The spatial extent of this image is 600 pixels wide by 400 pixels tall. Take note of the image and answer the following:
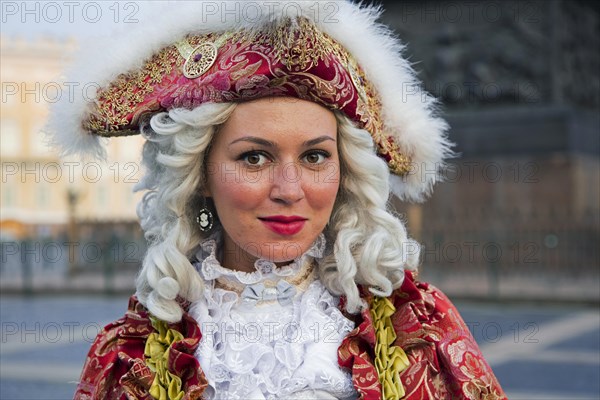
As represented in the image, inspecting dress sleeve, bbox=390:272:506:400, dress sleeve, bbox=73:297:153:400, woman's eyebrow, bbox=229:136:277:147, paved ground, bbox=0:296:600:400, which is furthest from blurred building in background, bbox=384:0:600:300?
woman's eyebrow, bbox=229:136:277:147

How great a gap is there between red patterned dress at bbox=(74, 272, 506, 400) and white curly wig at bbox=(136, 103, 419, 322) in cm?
7

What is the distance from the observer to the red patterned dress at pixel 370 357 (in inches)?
85.4

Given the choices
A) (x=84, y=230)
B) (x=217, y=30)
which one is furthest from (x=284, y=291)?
(x=84, y=230)

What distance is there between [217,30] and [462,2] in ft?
46.9

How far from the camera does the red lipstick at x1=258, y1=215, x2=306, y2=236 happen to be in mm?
2182

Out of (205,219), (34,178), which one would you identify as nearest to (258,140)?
(205,219)

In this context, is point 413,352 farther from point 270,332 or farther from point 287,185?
point 287,185

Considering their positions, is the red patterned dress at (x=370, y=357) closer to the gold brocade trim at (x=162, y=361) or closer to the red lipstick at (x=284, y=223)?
the gold brocade trim at (x=162, y=361)

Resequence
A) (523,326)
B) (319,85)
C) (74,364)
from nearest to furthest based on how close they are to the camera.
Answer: (319,85)
(74,364)
(523,326)

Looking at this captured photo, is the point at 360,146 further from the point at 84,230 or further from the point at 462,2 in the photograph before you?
the point at 84,230

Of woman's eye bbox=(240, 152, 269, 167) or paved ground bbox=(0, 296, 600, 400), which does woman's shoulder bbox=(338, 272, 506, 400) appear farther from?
paved ground bbox=(0, 296, 600, 400)

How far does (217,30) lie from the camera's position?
2230 mm

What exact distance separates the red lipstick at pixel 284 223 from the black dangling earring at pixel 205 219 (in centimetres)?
23

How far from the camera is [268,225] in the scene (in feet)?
7.20
